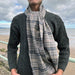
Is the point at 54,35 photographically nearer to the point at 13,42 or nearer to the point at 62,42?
the point at 62,42

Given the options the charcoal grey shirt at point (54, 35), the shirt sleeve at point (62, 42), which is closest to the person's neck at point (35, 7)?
the charcoal grey shirt at point (54, 35)

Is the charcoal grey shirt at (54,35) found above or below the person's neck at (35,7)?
below

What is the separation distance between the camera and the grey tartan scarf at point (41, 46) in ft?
5.06

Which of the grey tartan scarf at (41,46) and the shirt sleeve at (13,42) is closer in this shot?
the grey tartan scarf at (41,46)

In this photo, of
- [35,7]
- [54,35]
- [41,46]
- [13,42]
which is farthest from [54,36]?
[13,42]

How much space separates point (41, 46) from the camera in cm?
154

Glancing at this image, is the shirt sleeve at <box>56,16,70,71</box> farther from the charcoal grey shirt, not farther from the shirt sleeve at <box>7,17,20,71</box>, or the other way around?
the shirt sleeve at <box>7,17,20,71</box>

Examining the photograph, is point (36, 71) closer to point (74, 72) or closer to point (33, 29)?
point (33, 29)

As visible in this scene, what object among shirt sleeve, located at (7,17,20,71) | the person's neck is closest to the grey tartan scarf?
the person's neck

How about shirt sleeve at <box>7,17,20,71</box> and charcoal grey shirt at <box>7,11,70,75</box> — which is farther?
shirt sleeve at <box>7,17,20,71</box>

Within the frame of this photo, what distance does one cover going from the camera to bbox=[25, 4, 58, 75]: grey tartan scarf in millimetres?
1543

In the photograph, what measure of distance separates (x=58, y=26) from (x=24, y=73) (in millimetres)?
605

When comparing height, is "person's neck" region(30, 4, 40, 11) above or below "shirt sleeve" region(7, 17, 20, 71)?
above

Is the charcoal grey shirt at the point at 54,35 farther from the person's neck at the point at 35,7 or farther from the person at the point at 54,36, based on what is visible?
the person's neck at the point at 35,7
